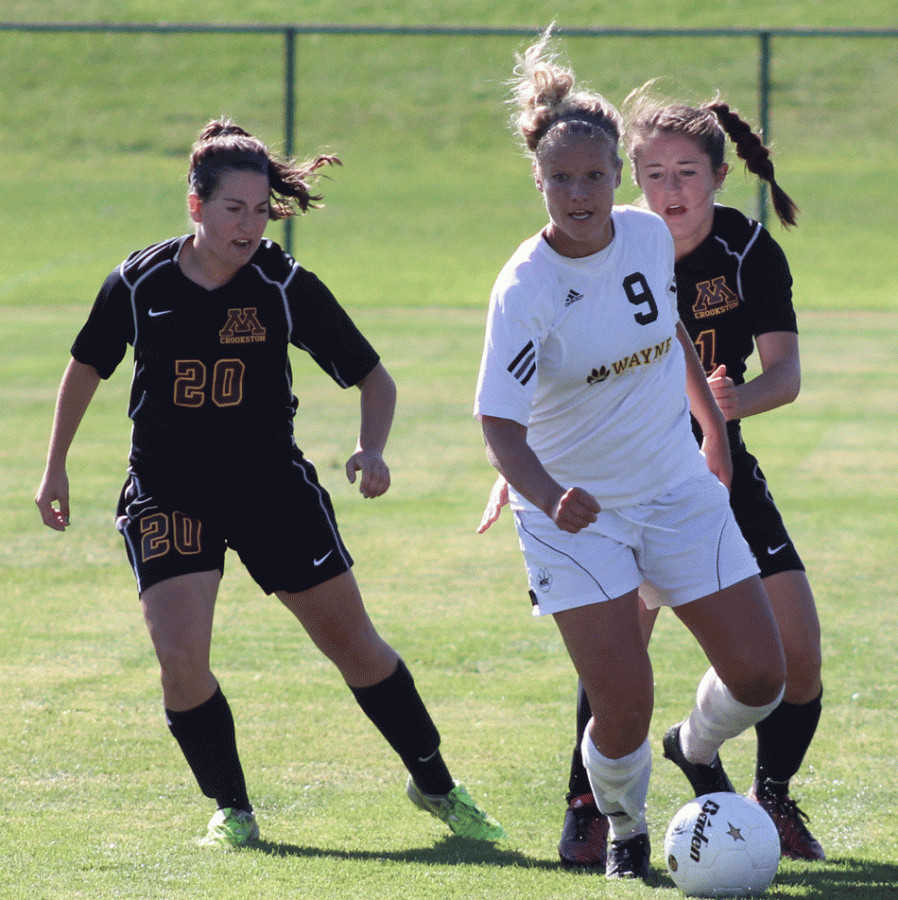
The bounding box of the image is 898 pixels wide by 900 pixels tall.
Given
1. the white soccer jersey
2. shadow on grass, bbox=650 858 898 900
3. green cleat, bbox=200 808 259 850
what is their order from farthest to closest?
green cleat, bbox=200 808 259 850 → shadow on grass, bbox=650 858 898 900 → the white soccer jersey

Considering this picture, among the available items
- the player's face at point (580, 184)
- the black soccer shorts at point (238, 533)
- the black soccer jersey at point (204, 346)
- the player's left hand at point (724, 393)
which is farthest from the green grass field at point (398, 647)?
the player's face at point (580, 184)

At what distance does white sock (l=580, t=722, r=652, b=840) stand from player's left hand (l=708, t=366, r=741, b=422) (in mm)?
936

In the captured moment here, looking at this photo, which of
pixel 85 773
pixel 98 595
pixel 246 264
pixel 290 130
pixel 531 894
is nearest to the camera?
pixel 531 894

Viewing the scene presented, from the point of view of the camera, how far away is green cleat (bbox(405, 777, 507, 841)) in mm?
4164

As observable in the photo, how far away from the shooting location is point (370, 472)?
407cm

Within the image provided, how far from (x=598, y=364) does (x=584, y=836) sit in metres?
1.37

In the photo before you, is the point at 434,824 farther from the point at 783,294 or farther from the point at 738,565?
the point at 783,294

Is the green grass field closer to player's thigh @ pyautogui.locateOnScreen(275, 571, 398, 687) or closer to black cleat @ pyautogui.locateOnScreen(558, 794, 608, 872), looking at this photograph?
black cleat @ pyautogui.locateOnScreen(558, 794, 608, 872)

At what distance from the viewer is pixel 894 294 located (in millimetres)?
20531

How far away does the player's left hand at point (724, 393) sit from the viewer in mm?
3957

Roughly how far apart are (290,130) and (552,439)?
9159 millimetres

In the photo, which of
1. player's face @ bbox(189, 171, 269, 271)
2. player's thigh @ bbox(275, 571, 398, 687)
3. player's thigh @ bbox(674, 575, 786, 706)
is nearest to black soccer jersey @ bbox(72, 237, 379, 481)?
player's face @ bbox(189, 171, 269, 271)

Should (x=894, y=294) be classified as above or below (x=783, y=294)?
above

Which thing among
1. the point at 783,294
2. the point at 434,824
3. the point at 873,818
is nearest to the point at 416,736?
the point at 434,824
